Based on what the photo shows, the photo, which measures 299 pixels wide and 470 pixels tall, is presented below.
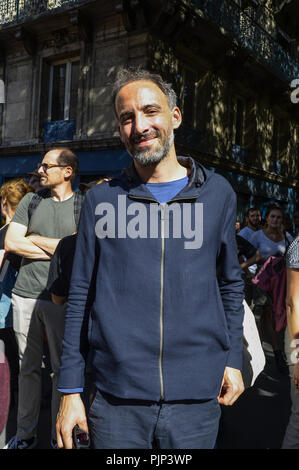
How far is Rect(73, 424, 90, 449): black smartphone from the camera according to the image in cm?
154

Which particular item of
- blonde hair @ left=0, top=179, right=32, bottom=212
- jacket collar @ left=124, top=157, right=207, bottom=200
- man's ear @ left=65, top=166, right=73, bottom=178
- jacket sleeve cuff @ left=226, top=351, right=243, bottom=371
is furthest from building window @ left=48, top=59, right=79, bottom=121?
jacket sleeve cuff @ left=226, top=351, right=243, bottom=371

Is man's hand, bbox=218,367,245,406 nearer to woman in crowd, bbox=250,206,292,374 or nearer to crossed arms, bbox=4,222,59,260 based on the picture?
crossed arms, bbox=4,222,59,260

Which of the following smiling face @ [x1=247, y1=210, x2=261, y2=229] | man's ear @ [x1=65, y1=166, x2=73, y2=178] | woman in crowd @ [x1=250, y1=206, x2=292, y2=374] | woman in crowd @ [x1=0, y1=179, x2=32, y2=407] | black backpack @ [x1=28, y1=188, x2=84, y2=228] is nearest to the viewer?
black backpack @ [x1=28, y1=188, x2=84, y2=228]

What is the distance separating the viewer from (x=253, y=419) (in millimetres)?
3914

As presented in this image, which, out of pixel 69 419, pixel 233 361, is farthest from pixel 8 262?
pixel 233 361

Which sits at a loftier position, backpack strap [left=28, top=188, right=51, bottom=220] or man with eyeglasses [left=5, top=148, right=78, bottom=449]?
backpack strap [left=28, top=188, right=51, bottom=220]

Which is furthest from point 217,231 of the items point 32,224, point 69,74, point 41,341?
point 69,74

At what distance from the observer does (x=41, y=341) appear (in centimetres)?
333

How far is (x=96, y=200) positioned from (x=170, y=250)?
37cm

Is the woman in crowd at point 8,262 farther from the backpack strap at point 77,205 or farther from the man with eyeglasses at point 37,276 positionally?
the backpack strap at point 77,205

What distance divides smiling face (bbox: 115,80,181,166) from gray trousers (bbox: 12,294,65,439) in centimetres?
182

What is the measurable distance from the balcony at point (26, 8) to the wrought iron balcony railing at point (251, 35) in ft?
13.0

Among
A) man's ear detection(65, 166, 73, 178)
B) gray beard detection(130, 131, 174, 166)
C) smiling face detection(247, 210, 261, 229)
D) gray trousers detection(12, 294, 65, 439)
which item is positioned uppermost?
smiling face detection(247, 210, 261, 229)
